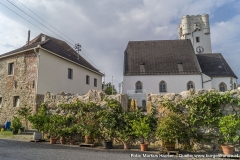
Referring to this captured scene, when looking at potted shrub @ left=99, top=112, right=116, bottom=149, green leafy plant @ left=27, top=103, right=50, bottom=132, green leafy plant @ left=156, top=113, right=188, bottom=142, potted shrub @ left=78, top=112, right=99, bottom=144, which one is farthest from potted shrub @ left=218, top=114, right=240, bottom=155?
green leafy plant @ left=27, top=103, right=50, bottom=132

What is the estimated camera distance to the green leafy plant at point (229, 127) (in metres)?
5.94

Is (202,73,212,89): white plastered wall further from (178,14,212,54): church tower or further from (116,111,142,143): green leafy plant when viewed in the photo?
(178,14,212,54): church tower

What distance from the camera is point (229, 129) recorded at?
19.6 feet

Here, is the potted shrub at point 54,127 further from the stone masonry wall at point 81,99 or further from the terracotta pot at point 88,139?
the terracotta pot at point 88,139

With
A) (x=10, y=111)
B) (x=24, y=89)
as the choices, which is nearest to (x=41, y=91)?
(x=24, y=89)

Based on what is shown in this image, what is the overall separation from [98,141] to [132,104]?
2.33 metres

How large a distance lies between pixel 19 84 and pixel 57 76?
3.00 meters

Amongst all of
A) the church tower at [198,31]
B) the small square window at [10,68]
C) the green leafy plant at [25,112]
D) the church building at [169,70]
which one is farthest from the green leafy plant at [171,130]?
the church tower at [198,31]

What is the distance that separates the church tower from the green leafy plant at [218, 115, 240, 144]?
137 feet

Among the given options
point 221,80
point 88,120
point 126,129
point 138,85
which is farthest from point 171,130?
point 221,80

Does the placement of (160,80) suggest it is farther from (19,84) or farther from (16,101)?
(16,101)

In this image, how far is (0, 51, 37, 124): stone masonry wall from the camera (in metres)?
13.3

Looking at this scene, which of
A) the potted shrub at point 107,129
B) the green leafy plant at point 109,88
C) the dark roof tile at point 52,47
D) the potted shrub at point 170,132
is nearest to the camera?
the potted shrub at point 170,132

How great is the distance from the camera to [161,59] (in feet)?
86.3
